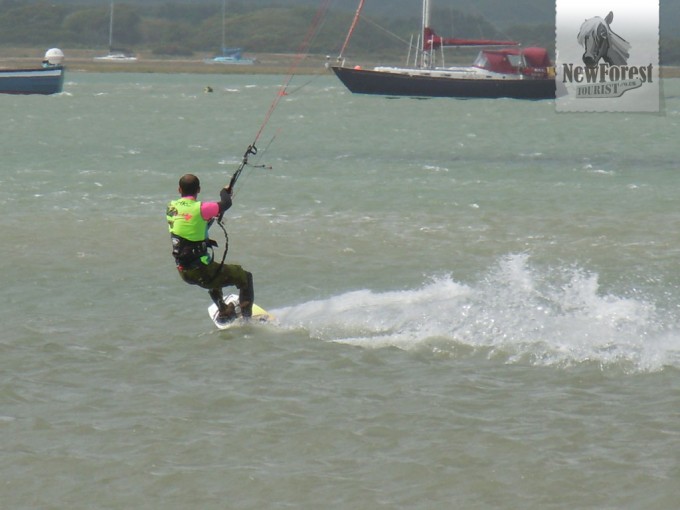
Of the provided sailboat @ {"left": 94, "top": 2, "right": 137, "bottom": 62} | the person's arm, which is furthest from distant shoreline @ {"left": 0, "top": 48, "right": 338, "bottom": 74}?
the person's arm

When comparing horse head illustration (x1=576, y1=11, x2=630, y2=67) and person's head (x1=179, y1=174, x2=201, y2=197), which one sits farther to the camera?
horse head illustration (x1=576, y1=11, x2=630, y2=67)

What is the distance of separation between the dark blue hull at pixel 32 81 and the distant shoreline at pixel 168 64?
6045cm

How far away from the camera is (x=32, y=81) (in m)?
73.8

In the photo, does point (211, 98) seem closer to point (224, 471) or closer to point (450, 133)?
point (450, 133)

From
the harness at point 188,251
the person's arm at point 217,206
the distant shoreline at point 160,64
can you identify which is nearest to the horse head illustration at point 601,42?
the distant shoreline at point 160,64

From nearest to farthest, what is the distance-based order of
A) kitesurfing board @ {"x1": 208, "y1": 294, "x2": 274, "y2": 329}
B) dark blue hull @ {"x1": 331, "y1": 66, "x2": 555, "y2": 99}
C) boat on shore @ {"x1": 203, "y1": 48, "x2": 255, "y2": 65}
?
kitesurfing board @ {"x1": 208, "y1": 294, "x2": 274, "y2": 329}, dark blue hull @ {"x1": 331, "y1": 66, "x2": 555, "y2": 99}, boat on shore @ {"x1": 203, "y1": 48, "x2": 255, "y2": 65}

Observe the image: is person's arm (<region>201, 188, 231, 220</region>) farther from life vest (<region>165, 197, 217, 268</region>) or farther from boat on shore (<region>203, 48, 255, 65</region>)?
boat on shore (<region>203, 48, 255, 65</region>)

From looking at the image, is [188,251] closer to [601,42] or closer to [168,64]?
[601,42]

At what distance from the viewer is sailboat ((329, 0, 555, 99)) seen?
7281 centimetres

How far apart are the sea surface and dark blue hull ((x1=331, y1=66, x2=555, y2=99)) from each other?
1857 inches

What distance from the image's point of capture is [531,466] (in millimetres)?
8453

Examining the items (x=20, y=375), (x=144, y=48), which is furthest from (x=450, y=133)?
(x=144, y=48)

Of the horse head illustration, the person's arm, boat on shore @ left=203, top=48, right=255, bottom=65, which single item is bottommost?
the person's arm

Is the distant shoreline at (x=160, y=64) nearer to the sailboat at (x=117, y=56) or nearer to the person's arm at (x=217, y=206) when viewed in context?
the sailboat at (x=117, y=56)
